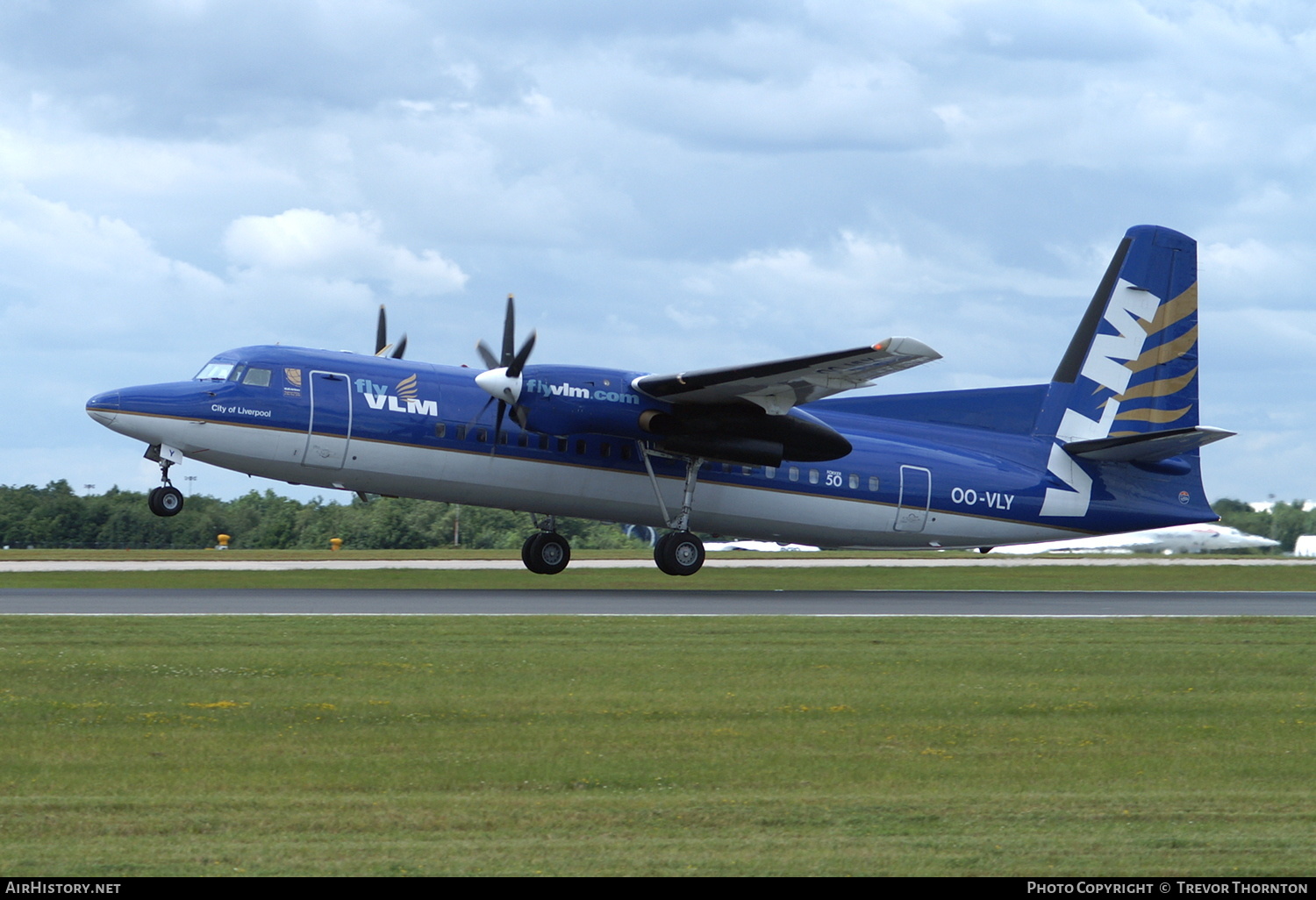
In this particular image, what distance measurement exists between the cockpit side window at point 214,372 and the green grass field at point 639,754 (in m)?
7.88

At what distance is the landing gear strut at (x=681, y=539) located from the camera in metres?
28.2

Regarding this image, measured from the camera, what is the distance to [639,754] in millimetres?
10727

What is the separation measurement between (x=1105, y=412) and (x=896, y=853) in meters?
27.5

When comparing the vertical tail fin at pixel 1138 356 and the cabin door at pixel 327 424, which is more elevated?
the vertical tail fin at pixel 1138 356

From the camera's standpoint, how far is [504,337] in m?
27.3

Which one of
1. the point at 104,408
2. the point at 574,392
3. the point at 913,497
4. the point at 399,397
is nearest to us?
the point at 104,408

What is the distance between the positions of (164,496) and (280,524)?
1524 inches

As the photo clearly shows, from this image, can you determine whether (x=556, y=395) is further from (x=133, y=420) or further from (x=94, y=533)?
(x=94, y=533)

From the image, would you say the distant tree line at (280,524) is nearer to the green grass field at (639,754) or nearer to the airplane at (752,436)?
the airplane at (752,436)

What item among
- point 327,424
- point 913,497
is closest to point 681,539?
point 913,497

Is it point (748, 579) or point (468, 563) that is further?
point (468, 563)

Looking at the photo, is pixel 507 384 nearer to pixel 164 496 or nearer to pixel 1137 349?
pixel 164 496

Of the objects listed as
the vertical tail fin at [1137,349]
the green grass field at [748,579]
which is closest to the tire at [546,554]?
the green grass field at [748,579]

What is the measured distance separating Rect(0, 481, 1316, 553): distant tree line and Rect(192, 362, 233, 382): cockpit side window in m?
26.5
